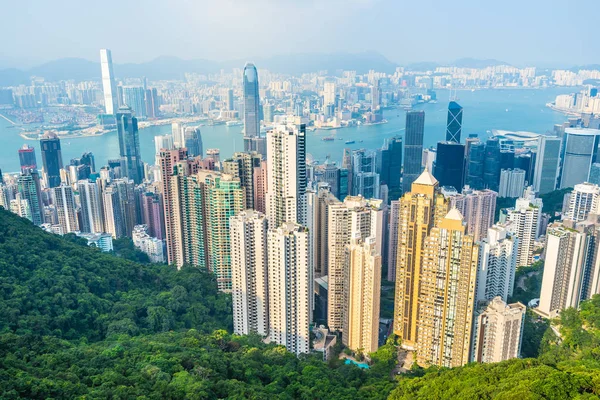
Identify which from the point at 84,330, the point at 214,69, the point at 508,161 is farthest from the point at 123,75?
the point at 84,330

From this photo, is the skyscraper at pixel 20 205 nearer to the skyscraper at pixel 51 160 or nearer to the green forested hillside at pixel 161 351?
the green forested hillside at pixel 161 351

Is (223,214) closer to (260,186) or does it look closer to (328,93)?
(260,186)

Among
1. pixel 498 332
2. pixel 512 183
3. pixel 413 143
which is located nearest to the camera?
pixel 498 332

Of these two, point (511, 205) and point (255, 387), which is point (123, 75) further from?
point (255, 387)

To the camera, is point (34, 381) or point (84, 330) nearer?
point (34, 381)

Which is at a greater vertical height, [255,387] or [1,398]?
[1,398]

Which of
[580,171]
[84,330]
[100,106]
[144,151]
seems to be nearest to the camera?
[84,330]

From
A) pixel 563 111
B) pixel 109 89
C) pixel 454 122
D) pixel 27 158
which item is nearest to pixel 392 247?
pixel 454 122
